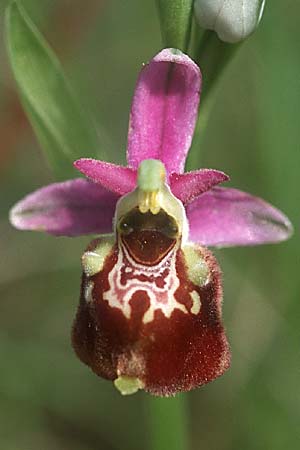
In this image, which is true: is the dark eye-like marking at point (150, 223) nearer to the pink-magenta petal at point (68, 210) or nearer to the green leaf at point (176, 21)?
the pink-magenta petal at point (68, 210)

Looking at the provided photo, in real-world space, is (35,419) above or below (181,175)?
below

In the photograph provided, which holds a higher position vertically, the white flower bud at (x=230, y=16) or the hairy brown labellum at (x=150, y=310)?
the white flower bud at (x=230, y=16)

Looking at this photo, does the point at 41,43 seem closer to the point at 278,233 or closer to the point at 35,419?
the point at 278,233

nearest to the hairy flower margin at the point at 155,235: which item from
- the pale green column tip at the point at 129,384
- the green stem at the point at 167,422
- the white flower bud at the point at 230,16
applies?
the pale green column tip at the point at 129,384

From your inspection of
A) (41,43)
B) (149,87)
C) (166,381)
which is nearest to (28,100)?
(41,43)

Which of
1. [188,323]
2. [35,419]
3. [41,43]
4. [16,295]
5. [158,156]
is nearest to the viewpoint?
[188,323]

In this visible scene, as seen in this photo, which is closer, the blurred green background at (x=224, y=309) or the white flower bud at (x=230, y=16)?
the white flower bud at (x=230, y=16)

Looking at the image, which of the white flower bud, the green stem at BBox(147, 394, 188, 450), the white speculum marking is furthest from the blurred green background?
the white flower bud
